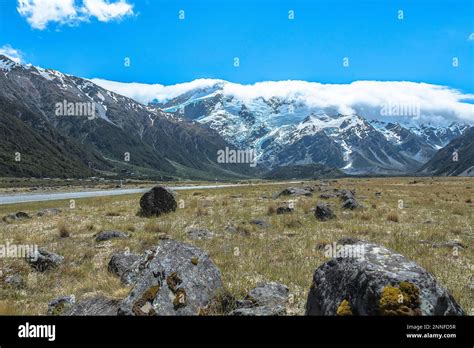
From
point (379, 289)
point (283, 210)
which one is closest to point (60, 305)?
point (379, 289)

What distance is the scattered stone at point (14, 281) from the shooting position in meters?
12.8

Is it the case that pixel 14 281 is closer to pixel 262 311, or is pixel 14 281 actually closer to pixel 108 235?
pixel 108 235

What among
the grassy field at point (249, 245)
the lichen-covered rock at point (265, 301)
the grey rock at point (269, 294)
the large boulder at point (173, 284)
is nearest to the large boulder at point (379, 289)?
the lichen-covered rock at point (265, 301)

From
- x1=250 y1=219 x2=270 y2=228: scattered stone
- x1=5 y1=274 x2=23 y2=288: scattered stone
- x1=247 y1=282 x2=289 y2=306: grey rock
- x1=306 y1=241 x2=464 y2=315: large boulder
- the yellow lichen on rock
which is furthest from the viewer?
x1=250 y1=219 x2=270 y2=228: scattered stone

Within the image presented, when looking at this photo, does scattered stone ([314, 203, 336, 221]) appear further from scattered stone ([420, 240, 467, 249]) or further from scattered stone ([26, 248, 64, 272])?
scattered stone ([26, 248, 64, 272])

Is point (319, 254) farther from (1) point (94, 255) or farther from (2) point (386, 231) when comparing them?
(1) point (94, 255)

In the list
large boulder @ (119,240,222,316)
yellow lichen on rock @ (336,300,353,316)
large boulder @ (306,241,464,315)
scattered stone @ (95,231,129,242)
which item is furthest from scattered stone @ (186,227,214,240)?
yellow lichen on rock @ (336,300,353,316)

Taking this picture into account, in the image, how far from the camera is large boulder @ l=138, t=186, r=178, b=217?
3194 cm

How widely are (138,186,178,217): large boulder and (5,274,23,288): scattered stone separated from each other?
60.1 ft

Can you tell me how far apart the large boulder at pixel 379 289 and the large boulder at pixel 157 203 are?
25294 mm

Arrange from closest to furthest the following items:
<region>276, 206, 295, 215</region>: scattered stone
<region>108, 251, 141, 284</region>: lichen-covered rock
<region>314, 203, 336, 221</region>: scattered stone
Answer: <region>108, 251, 141, 284</region>: lichen-covered rock
<region>314, 203, 336, 221</region>: scattered stone
<region>276, 206, 295, 215</region>: scattered stone
